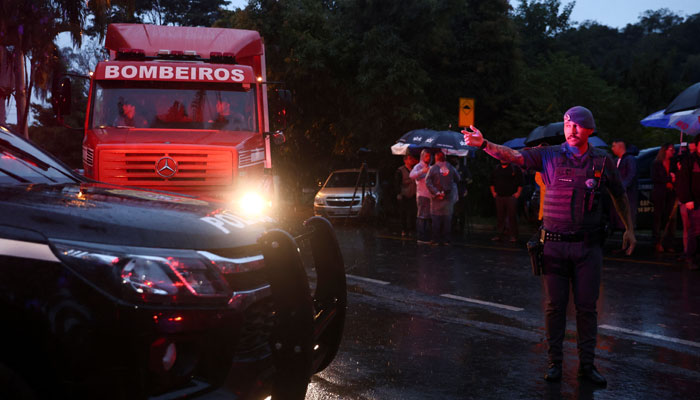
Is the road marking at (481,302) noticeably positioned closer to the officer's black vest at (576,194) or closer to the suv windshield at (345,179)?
the officer's black vest at (576,194)

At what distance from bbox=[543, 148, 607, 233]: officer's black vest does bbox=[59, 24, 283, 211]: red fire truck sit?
4374 millimetres

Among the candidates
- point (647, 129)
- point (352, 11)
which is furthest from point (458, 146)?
point (647, 129)

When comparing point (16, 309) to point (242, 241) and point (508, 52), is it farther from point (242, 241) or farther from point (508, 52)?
point (508, 52)

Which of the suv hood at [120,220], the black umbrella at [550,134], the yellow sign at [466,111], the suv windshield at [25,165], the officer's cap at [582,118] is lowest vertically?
the suv hood at [120,220]

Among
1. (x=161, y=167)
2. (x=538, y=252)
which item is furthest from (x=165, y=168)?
(x=538, y=252)

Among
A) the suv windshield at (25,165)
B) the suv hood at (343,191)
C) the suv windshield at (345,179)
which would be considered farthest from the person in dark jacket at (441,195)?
the suv windshield at (25,165)

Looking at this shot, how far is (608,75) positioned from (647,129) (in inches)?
518

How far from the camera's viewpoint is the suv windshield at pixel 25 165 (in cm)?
→ 364

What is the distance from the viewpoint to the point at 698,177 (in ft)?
34.9

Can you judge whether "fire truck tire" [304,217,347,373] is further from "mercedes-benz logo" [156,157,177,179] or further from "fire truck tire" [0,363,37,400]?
"mercedes-benz logo" [156,157,177,179]

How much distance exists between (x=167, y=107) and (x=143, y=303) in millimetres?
7548

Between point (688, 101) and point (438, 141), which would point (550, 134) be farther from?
point (438, 141)

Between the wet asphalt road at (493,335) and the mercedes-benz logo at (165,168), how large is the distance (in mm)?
2490

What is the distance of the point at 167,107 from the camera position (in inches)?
387
